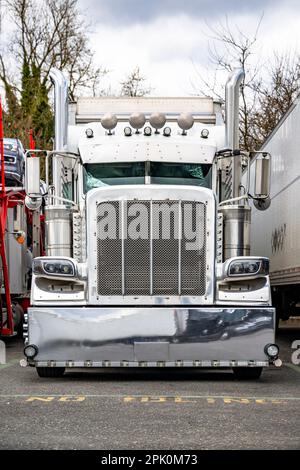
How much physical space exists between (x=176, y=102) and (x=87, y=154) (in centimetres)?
173

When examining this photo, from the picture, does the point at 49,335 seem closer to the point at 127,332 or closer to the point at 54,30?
the point at 127,332

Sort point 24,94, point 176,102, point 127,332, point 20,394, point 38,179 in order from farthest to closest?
point 24,94 < point 176,102 < point 38,179 < point 127,332 < point 20,394

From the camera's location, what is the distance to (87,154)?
42.0 feet

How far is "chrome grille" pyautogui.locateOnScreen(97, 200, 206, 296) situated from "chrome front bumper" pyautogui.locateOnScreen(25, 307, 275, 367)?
0.29 m

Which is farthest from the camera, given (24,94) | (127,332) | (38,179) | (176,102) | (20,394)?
(24,94)

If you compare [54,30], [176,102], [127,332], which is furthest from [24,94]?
[127,332]

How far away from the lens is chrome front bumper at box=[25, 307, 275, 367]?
449 inches

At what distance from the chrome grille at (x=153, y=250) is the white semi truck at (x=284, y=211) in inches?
149

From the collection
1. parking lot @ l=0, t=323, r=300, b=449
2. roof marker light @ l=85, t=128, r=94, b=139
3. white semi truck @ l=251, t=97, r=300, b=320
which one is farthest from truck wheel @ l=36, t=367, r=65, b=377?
white semi truck @ l=251, t=97, r=300, b=320

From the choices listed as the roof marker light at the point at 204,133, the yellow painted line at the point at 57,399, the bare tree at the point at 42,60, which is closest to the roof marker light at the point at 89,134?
the roof marker light at the point at 204,133

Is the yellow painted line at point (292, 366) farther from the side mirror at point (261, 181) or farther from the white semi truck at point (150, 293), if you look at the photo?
the side mirror at point (261, 181)

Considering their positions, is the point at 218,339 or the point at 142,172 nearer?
the point at 218,339

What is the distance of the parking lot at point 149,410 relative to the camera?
24.2ft

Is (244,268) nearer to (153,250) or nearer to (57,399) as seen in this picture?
(153,250)
